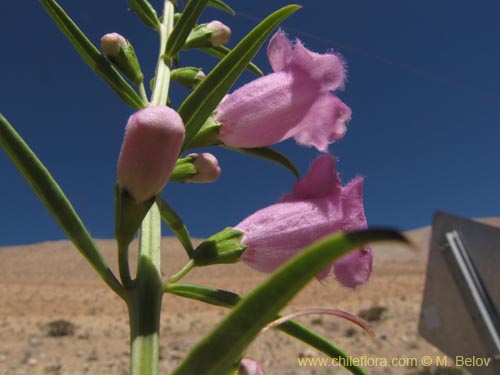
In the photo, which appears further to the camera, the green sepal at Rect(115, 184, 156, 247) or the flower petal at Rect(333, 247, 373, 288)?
the flower petal at Rect(333, 247, 373, 288)

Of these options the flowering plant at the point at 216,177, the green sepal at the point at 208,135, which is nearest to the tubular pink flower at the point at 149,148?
the flowering plant at the point at 216,177

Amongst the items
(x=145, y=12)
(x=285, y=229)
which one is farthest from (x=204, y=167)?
(x=145, y=12)

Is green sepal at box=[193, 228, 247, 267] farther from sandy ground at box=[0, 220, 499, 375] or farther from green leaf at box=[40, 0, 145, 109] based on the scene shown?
sandy ground at box=[0, 220, 499, 375]

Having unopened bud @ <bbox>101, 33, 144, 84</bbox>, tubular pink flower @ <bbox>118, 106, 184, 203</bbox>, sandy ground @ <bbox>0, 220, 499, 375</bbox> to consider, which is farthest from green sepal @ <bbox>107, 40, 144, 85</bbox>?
sandy ground @ <bbox>0, 220, 499, 375</bbox>

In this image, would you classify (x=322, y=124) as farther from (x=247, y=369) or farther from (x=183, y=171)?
(x=247, y=369)

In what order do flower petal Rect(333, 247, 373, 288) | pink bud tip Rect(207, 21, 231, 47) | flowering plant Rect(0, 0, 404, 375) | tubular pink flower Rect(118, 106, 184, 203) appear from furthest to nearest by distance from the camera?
pink bud tip Rect(207, 21, 231, 47) → flower petal Rect(333, 247, 373, 288) → tubular pink flower Rect(118, 106, 184, 203) → flowering plant Rect(0, 0, 404, 375)

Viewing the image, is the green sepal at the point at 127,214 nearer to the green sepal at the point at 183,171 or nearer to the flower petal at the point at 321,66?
the green sepal at the point at 183,171
